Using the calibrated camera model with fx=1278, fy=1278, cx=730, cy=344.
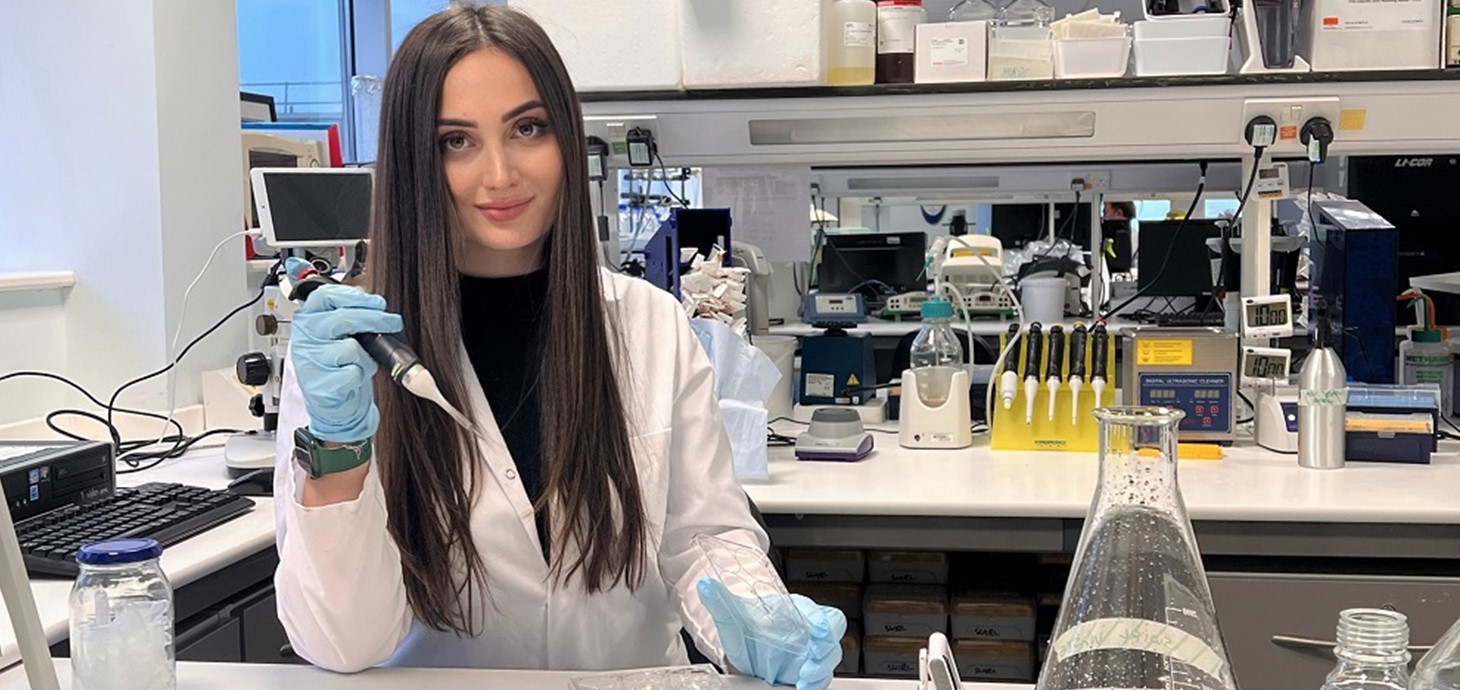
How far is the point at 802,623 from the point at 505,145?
0.63 m

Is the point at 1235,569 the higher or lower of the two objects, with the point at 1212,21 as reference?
lower

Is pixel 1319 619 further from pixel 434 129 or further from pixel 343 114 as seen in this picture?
pixel 343 114

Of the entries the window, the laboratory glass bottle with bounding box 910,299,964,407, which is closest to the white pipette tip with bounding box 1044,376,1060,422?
the laboratory glass bottle with bounding box 910,299,964,407

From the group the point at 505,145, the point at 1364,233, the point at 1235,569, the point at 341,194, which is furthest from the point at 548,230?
the point at 1364,233

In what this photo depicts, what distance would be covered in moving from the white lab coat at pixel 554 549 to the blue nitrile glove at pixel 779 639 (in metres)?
0.24

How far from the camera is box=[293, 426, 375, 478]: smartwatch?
1120 mm

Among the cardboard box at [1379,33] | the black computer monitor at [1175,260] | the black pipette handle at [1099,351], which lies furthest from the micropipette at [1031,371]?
the black computer monitor at [1175,260]

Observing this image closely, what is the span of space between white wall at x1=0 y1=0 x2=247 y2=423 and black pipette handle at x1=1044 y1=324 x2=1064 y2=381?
5.71 ft

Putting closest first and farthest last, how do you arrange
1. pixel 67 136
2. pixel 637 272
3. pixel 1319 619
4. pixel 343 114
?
pixel 1319 619 < pixel 67 136 < pixel 637 272 < pixel 343 114

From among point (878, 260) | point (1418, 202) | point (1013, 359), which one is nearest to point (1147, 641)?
point (1013, 359)

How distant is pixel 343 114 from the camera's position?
4910 millimetres

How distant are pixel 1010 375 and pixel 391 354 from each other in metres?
1.57

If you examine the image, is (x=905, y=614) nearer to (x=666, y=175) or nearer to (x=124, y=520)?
(x=666, y=175)

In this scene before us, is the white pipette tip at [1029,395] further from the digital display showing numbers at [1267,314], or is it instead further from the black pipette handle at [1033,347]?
the digital display showing numbers at [1267,314]
